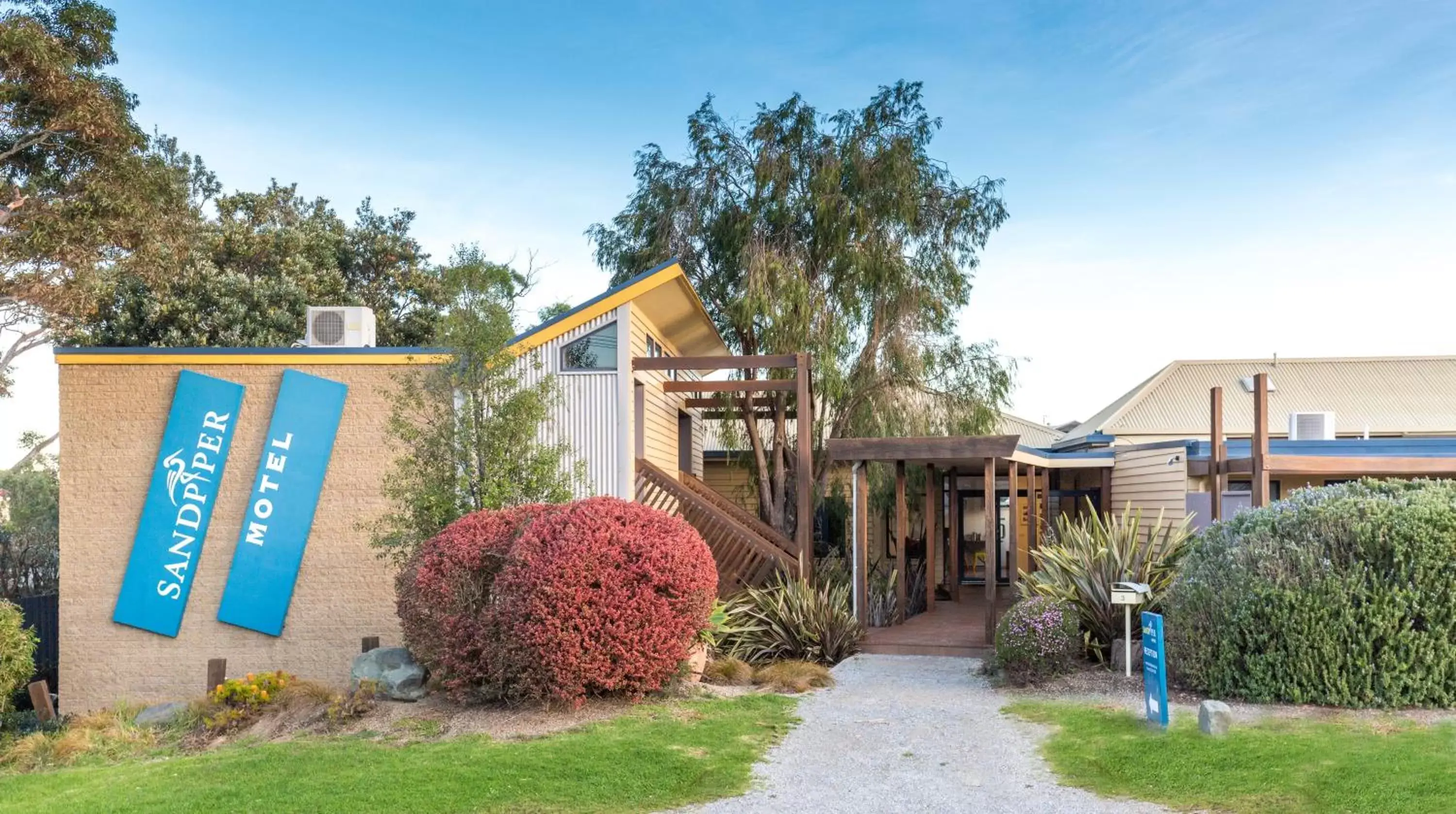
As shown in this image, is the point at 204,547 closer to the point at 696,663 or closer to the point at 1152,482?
the point at 696,663

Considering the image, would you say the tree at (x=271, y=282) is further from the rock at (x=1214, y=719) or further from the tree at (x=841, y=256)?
the rock at (x=1214, y=719)

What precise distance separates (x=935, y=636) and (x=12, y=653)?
1055 centimetres

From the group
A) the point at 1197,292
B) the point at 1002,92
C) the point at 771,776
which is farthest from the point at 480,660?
the point at 1197,292

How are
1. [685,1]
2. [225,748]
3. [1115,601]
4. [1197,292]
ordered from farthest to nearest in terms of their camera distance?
[1197,292]
[685,1]
[1115,601]
[225,748]

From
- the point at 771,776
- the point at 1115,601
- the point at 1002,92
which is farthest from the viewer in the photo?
the point at 1002,92

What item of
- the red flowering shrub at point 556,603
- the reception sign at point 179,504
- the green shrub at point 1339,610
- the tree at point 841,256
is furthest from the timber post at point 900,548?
the reception sign at point 179,504

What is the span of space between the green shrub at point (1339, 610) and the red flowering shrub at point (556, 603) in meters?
4.67

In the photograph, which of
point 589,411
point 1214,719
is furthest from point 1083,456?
point 1214,719

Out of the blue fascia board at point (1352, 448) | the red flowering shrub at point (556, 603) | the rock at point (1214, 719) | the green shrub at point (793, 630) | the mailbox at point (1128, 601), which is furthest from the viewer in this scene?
the blue fascia board at point (1352, 448)

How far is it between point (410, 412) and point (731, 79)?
30.3ft

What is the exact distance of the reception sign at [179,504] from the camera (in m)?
12.8

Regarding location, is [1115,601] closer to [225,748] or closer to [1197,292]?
[225,748]

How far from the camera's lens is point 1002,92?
53.6ft

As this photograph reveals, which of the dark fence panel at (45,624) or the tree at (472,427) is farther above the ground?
the tree at (472,427)
